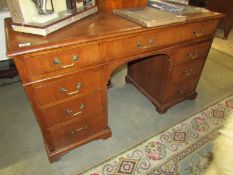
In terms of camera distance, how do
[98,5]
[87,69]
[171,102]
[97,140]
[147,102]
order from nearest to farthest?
[87,69] → [98,5] → [97,140] → [171,102] → [147,102]

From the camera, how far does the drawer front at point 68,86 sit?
98cm

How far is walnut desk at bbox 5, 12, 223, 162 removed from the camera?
0.90 meters

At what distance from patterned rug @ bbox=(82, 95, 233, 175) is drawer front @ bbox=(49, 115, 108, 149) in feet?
0.78

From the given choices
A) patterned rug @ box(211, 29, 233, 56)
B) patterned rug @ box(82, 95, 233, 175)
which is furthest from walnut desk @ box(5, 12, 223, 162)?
patterned rug @ box(211, 29, 233, 56)

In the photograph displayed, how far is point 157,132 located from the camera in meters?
1.53

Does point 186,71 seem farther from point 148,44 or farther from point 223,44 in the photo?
point 223,44

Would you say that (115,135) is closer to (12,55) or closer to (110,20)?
(110,20)

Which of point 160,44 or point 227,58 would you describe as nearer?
point 160,44

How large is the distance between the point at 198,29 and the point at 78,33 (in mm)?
895

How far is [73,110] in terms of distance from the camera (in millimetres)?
1161

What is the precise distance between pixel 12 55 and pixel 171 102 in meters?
1.35

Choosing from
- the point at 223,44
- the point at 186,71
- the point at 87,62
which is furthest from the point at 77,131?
the point at 223,44

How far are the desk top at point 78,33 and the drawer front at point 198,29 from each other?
6 cm

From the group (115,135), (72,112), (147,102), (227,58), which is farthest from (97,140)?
(227,58)
